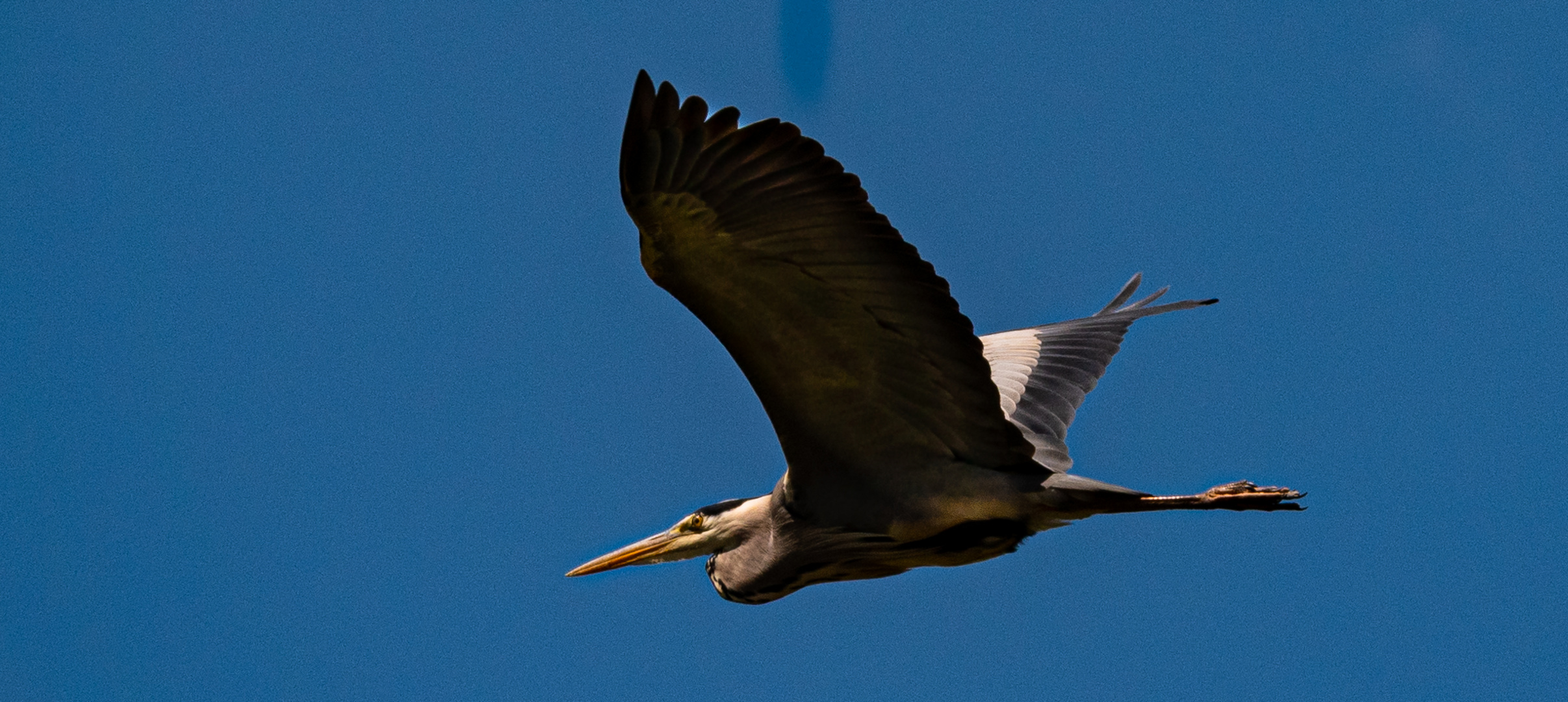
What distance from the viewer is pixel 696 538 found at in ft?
23.1

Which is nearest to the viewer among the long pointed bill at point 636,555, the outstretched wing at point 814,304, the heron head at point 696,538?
the outstretched wing at point 814,304

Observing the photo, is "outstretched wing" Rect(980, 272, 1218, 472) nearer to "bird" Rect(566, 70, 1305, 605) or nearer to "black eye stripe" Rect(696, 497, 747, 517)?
"bird" Rect(566, 70, 1305, 605)

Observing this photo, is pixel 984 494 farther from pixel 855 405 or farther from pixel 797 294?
pixel 797 294

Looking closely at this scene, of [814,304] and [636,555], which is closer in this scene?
[814,304]

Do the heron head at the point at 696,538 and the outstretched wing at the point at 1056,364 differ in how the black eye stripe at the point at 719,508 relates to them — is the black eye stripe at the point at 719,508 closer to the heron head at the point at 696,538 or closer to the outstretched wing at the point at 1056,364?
the heron head at the point at 696,538

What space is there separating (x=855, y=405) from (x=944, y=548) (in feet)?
2.76

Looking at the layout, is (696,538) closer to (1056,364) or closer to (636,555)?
(636,555)

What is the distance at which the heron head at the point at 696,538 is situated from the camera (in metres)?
6.77

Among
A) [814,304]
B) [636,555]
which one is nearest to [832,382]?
[814,304]

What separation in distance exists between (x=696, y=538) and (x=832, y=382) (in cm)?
154

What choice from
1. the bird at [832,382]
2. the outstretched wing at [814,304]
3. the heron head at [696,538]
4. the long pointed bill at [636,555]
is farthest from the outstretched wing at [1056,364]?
the long pointed bill at [636,555]

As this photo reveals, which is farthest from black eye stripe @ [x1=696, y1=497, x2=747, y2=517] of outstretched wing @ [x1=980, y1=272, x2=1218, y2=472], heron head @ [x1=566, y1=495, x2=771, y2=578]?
outstretched wing @ [x1=980, y1=272, x2=1218, y2=472]

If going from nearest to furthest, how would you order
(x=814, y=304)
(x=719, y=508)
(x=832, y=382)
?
(x=814, y=304) < (x=832, y=382) < (x=719, y=508)

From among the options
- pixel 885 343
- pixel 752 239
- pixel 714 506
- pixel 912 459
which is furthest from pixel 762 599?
pixel 752 239
